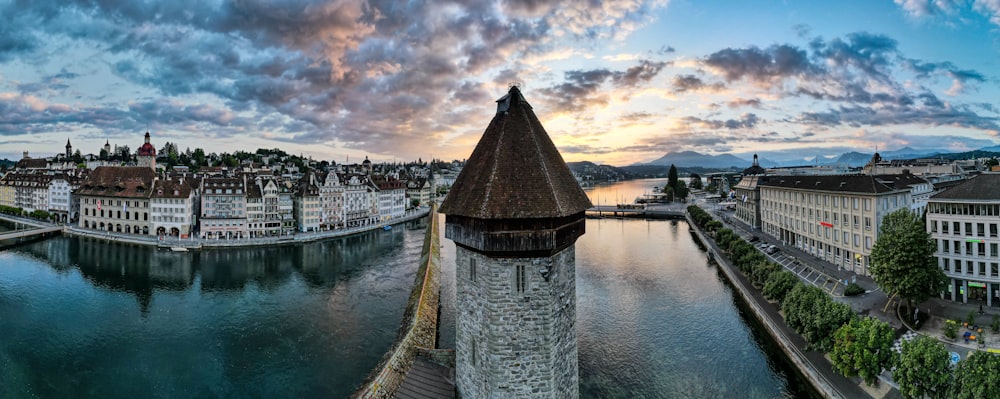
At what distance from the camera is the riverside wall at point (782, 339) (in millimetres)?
17072

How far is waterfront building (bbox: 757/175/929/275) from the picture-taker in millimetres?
31609

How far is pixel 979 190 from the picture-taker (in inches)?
963

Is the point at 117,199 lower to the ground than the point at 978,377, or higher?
higher

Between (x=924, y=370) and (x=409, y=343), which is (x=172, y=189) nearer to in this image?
(x=409, y=343)

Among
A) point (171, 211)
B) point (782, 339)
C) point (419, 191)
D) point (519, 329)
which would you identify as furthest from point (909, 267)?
point (419, 191)

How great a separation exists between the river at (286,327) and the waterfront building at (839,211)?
8.62 metres

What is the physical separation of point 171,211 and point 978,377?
225 feet

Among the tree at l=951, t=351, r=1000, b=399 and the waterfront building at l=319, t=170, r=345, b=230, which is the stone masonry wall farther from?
the waterfront building at l=319, t=170, r=345, b=230

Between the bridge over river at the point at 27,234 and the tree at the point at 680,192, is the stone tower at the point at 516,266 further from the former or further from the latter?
the tree at the point at 680,192

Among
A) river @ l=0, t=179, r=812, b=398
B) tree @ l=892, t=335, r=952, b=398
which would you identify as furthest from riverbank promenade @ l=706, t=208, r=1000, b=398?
river @ l=0, t=179, r=812, b=398

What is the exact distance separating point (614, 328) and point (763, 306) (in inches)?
339

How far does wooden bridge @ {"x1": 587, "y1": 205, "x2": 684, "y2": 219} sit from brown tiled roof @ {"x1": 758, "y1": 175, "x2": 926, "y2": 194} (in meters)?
39.3

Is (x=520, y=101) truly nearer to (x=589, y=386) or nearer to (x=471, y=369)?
(x=471, y=369)

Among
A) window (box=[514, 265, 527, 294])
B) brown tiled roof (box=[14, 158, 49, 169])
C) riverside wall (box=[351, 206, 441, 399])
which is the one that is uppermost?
brown tiled roof (box=[14, 158, 49, 169])
